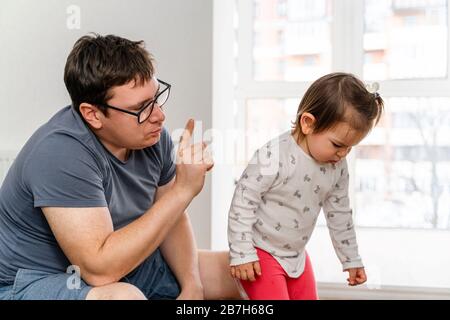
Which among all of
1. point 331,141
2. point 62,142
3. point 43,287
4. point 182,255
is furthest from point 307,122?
point 43,287

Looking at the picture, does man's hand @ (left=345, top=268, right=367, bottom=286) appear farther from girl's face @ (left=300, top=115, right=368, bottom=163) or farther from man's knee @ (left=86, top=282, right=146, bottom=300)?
man's knee @ (left=86, top=282, right=146, bottom=300)

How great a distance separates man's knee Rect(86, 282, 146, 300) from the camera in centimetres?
113

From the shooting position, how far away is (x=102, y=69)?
1211 millimetres

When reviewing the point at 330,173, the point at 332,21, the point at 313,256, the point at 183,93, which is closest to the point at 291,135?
the point at 330,173

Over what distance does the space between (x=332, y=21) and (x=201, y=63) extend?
2.24 feet

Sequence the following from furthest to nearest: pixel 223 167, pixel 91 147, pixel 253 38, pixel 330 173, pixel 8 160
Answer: pixel 253 38 < pixel 223 167 < pixel 8 160 < pixel 330 173 < pixel 91 147

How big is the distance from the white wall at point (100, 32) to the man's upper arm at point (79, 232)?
1192 millimetres

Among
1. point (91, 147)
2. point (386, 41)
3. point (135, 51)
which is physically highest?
point (386, 41)

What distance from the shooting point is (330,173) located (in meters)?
1.42

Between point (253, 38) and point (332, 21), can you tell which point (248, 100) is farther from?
point (332, 21)

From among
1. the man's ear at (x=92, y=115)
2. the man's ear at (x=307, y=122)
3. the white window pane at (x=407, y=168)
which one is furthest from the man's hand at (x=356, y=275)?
the white window pane at (x=407, y=168)

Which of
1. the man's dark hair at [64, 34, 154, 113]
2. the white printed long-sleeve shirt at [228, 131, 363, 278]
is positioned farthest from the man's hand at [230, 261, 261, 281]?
the man's dark hair at [64, 34, 154, 113]

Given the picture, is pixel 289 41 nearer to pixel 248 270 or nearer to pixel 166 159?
pixel 166 159

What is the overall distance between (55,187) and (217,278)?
1.77 feet
